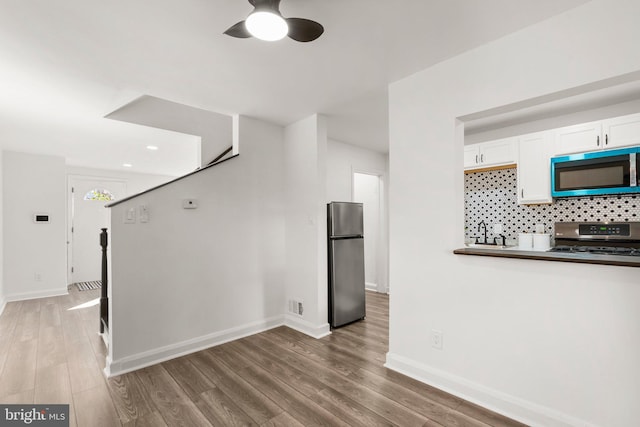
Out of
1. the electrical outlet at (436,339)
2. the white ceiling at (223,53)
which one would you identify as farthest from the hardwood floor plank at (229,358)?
the white ceiling at (223,53)

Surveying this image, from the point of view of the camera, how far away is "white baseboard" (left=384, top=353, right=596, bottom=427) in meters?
1.75

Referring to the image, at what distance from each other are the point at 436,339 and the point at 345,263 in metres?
1.56

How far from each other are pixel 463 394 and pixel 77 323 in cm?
439

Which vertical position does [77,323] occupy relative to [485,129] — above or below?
below

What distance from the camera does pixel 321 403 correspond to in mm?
2080

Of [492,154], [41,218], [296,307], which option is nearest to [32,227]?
[41,218]

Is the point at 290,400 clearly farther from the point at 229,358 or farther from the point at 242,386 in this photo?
the point at 229,358

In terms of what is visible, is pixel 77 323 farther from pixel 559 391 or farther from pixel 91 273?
pixel 559 391

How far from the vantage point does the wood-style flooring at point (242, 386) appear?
1930 millimetres

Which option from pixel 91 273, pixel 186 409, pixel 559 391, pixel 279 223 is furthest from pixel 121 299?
pixel 91 273

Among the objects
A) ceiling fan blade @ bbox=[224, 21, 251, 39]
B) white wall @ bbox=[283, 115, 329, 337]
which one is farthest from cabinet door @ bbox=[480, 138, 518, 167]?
ceiling fan blade @ bbox=[224, 21, 251, 39]

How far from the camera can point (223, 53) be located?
214 cm

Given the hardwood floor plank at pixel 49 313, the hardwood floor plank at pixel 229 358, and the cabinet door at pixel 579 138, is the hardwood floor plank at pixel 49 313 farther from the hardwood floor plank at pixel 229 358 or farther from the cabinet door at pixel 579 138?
the cabinet door at pixel 579 138

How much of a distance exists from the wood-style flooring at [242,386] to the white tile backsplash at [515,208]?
89.8 inches
